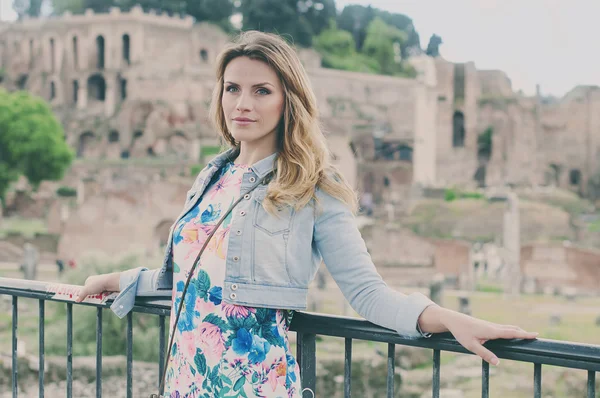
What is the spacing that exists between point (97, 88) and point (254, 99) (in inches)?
1761

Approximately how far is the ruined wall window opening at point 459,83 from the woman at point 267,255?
46.8 m

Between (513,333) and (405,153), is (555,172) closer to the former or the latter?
(405,153)

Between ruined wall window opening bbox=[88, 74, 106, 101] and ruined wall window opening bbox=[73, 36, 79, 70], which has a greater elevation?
ruined wall window opening bbox=[73, 36, 79, 70]

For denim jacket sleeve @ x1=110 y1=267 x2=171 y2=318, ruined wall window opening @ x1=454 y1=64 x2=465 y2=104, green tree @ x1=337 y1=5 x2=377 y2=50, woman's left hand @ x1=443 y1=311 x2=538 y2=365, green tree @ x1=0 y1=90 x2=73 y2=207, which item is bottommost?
woman's left hand @ x1=443 y1=311 x2=538 y2=365

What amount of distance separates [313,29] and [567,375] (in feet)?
117

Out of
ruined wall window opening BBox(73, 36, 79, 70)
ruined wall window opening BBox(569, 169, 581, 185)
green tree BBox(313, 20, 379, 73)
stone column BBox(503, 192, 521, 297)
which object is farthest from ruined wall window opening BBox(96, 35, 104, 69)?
ruined wall window opening BBox(569, 169, 581, 185)

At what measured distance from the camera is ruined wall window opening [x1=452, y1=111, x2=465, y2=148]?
159 feet

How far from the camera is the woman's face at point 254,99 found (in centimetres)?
246

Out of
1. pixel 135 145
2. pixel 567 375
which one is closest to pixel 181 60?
pixel 135 145

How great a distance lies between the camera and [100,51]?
45.5 metres

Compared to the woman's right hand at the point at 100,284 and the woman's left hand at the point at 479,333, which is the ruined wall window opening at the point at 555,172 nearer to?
the woman's right hand at the point at 100,284

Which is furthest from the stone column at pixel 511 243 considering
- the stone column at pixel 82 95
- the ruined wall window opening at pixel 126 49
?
the stone column at pixel 82 95

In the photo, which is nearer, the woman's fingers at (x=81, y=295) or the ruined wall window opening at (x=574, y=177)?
the woman's fingers at (x=81, y=295)

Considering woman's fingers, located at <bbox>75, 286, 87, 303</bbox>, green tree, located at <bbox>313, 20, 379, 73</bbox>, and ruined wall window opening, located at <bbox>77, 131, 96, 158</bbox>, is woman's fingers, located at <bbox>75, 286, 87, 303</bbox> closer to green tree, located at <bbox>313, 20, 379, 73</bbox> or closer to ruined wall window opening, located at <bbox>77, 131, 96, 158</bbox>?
ruined wall window opening, located at <bbox>77, 131, 96, 158</bbox>
